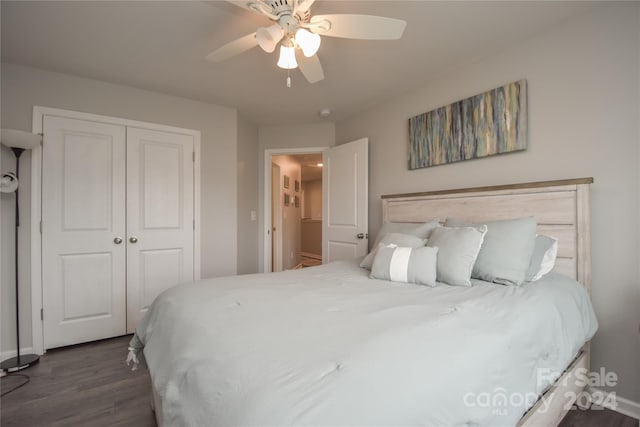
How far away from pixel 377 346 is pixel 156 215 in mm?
2844

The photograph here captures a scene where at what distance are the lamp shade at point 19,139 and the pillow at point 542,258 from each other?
3.64 m

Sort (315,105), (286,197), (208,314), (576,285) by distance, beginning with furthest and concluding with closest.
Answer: (286,197), (315,105), (576,285), (208,314)

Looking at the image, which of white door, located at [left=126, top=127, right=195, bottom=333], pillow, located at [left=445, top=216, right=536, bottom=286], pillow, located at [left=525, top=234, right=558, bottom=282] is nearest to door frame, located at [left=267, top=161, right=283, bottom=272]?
white door, located at [left=126, top=127, right=195, bottom=333]

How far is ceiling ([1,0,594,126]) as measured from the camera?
5.75 ft

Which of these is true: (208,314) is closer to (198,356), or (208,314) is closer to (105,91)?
(198,356)

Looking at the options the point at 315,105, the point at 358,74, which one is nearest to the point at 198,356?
the point at 358,74

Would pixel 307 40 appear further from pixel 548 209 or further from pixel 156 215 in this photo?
pixel 156 215

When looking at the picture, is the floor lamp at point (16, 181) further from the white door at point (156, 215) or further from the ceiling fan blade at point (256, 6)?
the ceiling fan blade at point (256, 6)

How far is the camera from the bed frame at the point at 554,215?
1356 millimetres

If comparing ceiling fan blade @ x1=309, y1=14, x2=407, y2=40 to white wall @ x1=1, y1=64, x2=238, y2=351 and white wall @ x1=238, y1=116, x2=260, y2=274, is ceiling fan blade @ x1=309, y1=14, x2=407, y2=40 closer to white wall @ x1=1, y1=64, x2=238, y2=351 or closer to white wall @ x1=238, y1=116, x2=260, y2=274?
white wall @ x1=1, y1=64, x2=238, y2=351

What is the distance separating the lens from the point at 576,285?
1637 mm

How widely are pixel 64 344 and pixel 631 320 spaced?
4.19 m

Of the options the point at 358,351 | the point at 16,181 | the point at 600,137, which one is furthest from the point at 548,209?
the point at 16,181

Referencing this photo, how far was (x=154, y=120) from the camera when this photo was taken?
2.95m
